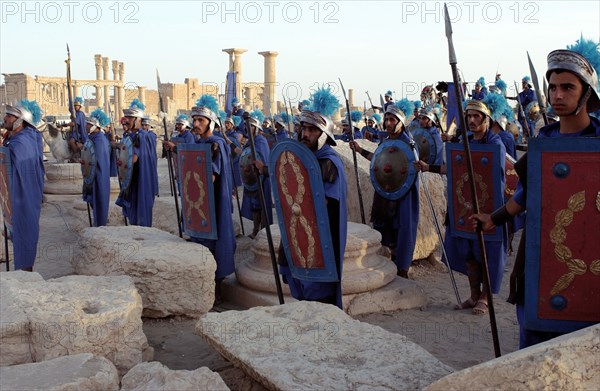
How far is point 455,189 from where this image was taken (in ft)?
18.2

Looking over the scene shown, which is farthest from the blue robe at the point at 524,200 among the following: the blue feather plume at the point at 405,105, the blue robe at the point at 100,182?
the blue robe at the point at 100,182

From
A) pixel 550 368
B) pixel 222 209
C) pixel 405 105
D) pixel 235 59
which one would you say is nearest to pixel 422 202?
pixel 405 105

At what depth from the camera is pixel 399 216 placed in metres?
6.48

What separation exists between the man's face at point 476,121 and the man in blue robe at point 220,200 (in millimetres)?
2312

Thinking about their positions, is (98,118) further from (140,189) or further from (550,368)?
(550,368)

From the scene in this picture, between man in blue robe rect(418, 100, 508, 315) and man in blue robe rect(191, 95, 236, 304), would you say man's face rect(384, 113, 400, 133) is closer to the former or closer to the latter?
man in blue robe rect(418, 100, 508, 315)

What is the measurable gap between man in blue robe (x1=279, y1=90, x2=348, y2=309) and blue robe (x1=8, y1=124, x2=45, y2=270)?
321 cm

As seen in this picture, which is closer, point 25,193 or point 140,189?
point 25,193

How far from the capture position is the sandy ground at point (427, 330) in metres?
4.46

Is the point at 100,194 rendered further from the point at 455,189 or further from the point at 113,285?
the point at 455,189

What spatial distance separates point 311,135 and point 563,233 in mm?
2210

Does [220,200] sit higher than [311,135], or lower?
lower

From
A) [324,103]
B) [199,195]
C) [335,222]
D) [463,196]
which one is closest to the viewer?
[335,222]

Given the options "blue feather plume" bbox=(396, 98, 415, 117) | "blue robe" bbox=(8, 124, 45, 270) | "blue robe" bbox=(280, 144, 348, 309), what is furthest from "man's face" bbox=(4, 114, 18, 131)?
"blue feather plume" bbox=(396, 98, 415, 117)
